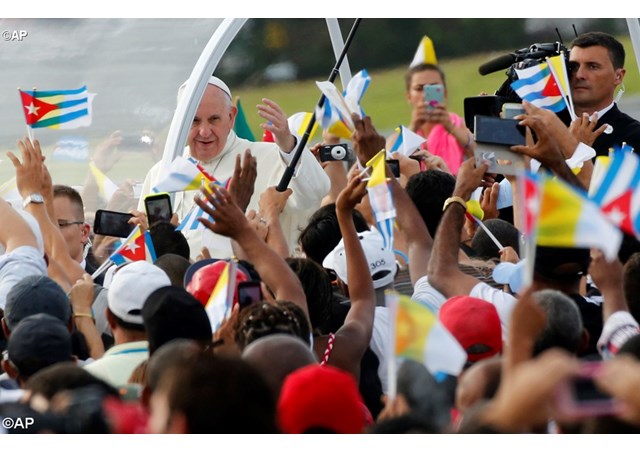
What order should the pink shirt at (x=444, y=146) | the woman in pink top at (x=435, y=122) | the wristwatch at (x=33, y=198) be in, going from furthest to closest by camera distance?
1. the pink shirt at (x=444, y=146)
2. the woman in pink top at (x=435, y=122)
3. the wristwatch at (x=33, y=198)

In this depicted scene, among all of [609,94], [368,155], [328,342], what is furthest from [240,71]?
[328,342]

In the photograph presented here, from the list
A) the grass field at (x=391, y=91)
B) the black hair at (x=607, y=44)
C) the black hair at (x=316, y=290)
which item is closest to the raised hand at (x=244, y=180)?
the black hair at (x=316, y=290)

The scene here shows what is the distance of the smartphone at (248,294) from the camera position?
516cm

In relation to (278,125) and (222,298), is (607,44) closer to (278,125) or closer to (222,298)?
(278,125)

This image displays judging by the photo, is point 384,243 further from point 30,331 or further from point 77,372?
point 77,372

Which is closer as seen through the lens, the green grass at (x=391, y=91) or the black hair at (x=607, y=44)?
the black hair at (x=607, y=44)

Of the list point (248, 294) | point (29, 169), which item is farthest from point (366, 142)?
point (29, 169)

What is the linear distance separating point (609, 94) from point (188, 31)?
2.72 metres

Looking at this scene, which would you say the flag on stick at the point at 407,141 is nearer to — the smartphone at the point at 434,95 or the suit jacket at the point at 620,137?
the smartphone at the point at 434,95

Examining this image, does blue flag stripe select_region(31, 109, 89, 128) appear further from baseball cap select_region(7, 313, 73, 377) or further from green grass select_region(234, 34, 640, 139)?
green grass select_region(234, 34, 640, 139)

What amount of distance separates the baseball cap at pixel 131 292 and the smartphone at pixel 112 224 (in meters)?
2.15

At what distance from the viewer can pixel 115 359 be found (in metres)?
4.89

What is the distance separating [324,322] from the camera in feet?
18.4

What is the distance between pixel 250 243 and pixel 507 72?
3043mm
